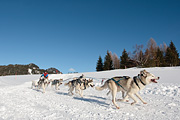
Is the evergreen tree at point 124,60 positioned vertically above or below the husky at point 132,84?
above

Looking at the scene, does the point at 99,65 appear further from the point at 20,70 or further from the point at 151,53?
the point at 20,70

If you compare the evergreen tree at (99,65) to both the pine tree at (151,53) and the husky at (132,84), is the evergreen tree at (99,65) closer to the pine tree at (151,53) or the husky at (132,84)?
the pine tree at (151,53)

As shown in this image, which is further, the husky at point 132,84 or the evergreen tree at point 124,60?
the evergreen tree at point 124,60

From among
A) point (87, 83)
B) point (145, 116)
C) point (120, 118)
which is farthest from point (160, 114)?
point (87, 83)


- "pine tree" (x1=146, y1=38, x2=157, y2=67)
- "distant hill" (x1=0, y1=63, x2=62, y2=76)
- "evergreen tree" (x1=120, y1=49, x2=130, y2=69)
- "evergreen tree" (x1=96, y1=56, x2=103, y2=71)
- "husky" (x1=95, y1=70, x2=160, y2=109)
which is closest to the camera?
"husky" (x1=95, y1=70, x2=160, y2=109)

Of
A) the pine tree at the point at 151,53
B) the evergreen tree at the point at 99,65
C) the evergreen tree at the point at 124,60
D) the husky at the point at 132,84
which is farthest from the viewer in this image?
the evergreen tree at the point at 99,65

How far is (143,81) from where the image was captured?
4820 mm

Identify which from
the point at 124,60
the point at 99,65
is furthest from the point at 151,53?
the point at 99,65

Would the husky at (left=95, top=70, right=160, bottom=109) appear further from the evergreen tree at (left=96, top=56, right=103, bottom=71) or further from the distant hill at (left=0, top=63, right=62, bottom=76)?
the evergreen tree at (left=96, top=56, right=103, bottom=71)

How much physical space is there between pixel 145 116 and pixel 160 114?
20.8 inches

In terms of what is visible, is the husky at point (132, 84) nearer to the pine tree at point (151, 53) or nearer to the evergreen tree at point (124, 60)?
the pine tree at point (151, 53)

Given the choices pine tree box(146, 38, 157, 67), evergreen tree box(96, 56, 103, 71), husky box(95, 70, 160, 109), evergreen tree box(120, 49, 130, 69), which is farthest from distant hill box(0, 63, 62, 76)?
husky box(95, 70, 160, 109)

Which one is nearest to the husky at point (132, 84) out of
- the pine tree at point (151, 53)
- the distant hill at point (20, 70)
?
the pine tree at point (151, 53)

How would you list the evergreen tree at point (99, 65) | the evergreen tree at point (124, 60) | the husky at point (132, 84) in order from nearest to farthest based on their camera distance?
the husky at point (132, 84) < the evergreen tree at point (124, 60) < the evergreen tree at point (99, 65)
